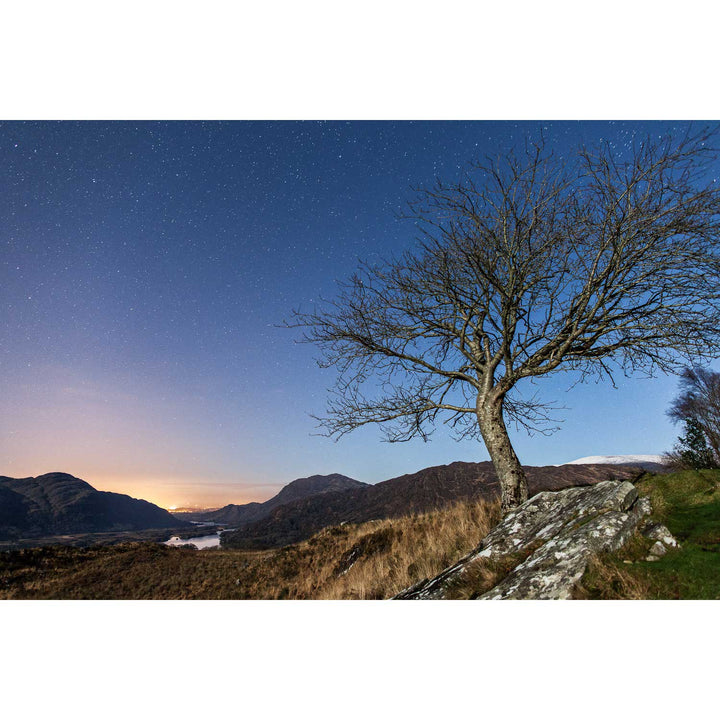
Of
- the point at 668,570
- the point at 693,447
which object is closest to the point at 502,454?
the point at 668,570

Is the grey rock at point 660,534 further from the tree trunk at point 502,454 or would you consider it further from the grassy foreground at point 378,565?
the tree trunk at point 502,454

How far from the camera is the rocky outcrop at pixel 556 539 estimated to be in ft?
9.75

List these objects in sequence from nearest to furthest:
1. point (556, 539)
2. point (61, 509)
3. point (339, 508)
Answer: point (556, 539), point (339, 508), point (61, 509)

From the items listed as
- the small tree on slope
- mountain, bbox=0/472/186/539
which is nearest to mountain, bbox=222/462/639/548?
the small tree on slope

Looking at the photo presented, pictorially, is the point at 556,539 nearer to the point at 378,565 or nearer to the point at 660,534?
the point at 660,534

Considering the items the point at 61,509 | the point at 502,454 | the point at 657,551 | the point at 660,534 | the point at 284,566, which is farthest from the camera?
the point at 61,509

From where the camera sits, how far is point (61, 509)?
126688 mm

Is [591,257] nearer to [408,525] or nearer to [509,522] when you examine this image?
[509,522]

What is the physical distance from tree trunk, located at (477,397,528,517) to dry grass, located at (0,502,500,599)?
74 centimetres

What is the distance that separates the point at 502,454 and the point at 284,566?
34.5 ft

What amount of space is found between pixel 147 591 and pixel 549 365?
16.5 metres

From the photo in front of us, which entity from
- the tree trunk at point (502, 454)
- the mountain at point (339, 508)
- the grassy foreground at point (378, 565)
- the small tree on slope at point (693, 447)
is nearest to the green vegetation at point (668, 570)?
the grassy foreground at point (378, 565)

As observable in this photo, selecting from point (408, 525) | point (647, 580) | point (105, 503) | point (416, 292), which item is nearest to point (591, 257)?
point (416, 292)

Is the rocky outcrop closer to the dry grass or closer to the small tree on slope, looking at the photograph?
the dry grass
